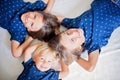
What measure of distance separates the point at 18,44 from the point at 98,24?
35cm

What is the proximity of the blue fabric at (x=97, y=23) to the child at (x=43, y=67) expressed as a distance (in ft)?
0.56

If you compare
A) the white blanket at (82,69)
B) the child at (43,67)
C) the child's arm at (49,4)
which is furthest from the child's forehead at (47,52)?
the child's arm at (49,4)

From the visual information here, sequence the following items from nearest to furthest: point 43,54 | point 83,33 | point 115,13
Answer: point 43,54, point 83,33, point 115,13

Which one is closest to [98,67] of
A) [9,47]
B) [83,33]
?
[83,33]

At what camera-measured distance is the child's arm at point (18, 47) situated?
91 centimetres

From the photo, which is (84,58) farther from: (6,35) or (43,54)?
(6,35)

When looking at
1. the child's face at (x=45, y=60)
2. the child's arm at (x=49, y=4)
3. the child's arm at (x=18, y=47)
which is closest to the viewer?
the child's face at (x=45, y=60)

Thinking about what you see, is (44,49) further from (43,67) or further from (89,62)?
(89,62)

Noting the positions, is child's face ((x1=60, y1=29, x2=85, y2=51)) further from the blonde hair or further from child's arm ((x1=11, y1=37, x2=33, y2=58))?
child's arm ((x1=11, y1=37, x2=33, y2=58))

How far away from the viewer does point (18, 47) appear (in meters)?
0.93

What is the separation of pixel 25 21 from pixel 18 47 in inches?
4.5

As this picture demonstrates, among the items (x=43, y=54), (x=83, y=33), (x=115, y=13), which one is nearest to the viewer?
(x=43, y=54)

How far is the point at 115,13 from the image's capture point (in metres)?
1.05

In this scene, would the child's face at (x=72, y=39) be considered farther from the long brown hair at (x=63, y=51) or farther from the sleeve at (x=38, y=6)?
the sleeve at (x=38, y=6)
